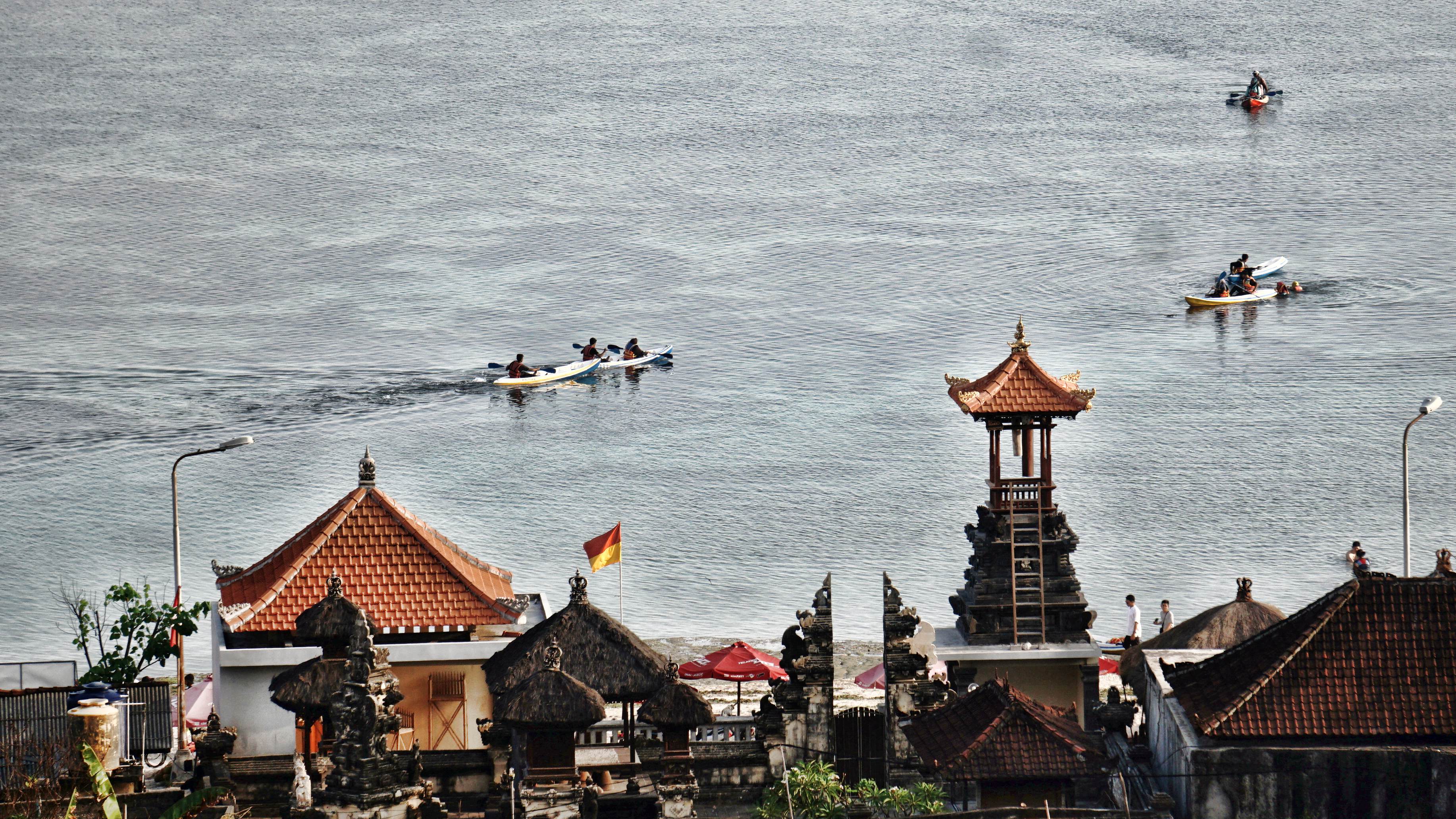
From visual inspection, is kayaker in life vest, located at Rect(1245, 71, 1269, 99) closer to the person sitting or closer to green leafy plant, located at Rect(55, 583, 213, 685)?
the person sitting

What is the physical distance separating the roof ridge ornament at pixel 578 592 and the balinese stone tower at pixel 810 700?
3.88 meters

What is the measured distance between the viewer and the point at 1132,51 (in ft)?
552

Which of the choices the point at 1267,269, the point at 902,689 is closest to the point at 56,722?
the point at 902,689

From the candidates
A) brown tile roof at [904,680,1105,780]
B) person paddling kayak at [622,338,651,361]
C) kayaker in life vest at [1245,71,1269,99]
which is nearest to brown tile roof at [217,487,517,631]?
brown tile roof at [904,680,1105,780]

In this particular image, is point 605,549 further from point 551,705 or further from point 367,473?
point 551,705

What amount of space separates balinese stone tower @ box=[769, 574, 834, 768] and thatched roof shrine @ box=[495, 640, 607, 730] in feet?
17.3

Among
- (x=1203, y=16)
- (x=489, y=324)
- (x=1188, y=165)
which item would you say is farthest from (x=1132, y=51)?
(x=489, y=324)

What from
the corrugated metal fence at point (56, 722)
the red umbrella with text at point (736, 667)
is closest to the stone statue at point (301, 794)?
the corrugated metal fence at point (56, 722)

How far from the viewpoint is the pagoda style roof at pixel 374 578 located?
38.2 meters

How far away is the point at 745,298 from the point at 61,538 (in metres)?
52.4

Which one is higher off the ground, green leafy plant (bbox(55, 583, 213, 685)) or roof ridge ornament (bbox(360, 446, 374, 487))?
roof ridge ornament (bbox(360, 446, 374, 487))

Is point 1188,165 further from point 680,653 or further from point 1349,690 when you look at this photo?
point 1349,690

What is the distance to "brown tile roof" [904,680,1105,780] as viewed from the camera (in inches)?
1230

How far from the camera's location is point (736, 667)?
4544cm
